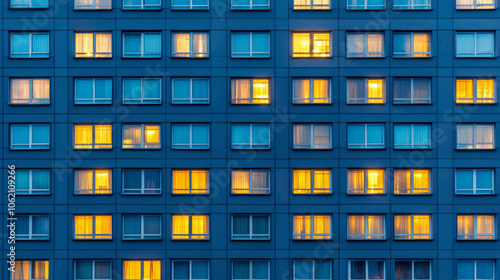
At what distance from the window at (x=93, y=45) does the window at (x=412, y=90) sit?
16.8 metres

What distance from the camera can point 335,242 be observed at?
26969mm

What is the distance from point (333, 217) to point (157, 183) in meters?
10.3

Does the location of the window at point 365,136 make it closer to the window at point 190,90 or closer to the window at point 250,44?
the window at point 250,44

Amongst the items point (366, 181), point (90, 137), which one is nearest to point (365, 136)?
point (366, 181)

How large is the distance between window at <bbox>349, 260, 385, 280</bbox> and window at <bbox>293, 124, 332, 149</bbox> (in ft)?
22.9

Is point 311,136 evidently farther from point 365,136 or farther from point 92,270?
point 92,270

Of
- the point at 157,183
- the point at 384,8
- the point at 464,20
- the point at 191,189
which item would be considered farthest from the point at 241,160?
the point at 464,20

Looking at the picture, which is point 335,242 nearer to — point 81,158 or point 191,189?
point 191,189

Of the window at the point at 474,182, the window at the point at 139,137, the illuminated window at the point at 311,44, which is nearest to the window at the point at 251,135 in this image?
the window at the point at 139,137

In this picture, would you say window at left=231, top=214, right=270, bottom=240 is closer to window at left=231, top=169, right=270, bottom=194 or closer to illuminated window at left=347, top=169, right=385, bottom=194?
window at left=231, top=169, right=270, bottom=194

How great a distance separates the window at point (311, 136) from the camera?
27.3m

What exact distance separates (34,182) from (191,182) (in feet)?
29.6

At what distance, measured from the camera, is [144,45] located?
2739 cm

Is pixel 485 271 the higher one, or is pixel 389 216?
pixel 389 216
